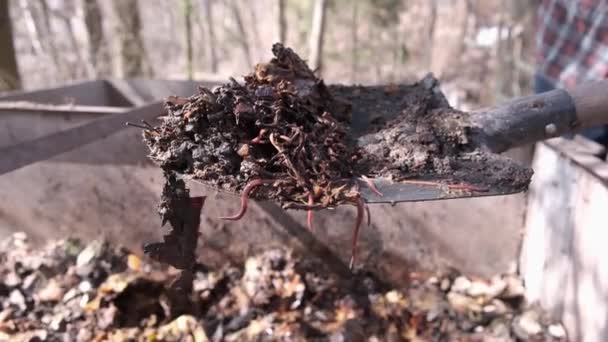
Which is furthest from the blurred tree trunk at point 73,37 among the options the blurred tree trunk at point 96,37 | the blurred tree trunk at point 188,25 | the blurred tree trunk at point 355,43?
the blurred tree trunk at point 355,43

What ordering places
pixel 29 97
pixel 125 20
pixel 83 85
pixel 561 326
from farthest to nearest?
pixel 125 20, pixel 83 85, pixel 29 97, pixel 561 326

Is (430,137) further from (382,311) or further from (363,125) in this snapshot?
(382,311)

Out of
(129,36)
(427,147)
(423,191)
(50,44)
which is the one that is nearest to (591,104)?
(427,147)

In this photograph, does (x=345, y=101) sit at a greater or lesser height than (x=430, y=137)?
greater

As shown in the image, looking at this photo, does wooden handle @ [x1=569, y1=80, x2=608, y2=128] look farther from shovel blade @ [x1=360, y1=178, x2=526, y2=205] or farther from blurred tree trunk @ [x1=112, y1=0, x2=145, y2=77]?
→ blurred tree trunk @ [x1=112, y1=0, x2=145, y2=77]

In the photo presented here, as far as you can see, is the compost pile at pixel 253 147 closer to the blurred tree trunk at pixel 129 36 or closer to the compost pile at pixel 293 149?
the compost pile at pixel 293 149

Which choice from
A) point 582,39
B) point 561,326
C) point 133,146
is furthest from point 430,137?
point 582,39

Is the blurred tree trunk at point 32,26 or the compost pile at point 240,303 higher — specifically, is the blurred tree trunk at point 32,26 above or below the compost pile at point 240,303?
above
